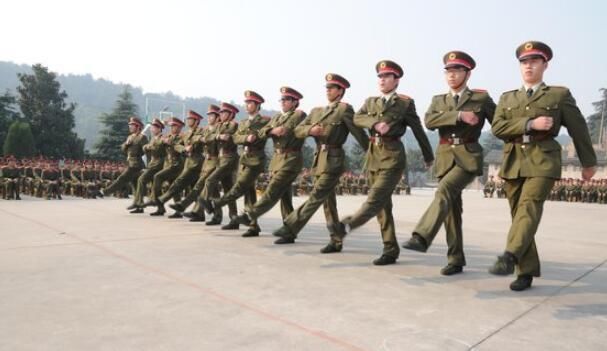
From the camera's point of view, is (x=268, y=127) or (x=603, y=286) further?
(x=268, y=127)

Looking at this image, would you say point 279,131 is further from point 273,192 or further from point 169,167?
point 169,167

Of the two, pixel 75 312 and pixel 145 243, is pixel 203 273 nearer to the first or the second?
pixel 75 312

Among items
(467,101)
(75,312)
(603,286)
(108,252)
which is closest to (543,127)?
(467,101)

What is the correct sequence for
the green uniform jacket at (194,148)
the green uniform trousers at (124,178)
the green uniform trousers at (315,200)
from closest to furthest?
the green uniform trousers at (315,200) → the green uniform jacket at (194,148) → the green uniform trousers at (124,178)

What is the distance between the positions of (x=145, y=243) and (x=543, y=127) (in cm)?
446

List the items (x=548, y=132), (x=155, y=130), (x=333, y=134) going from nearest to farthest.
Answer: (x=548, y=132) < (x=333, y=134) < (x=155, y=130)

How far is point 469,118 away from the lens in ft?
14.0

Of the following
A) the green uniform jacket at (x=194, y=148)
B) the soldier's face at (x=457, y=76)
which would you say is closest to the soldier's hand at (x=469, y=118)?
the soldier's face at (x=457, y=76)

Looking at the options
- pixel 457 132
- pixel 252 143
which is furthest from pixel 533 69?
pixel 252 143

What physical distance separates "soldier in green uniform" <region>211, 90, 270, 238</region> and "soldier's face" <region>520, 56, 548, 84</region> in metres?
3.58

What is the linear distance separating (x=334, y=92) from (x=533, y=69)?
2.36 metres

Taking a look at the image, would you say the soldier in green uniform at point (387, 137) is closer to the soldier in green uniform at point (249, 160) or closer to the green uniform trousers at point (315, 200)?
the green uniform trousers at point (315, 200)

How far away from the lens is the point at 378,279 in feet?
14.4

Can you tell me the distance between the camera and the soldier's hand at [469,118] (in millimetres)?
4268
